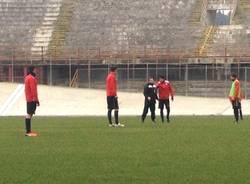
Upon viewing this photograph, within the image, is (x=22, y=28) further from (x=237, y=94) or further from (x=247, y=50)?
(x=237, y=94)

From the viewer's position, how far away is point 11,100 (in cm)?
4972

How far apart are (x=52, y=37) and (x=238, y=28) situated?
13662 mm

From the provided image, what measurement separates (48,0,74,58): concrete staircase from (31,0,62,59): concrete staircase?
0.32 meters

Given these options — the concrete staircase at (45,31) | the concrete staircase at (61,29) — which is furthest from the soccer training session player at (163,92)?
the concrete staircase at (45,31)

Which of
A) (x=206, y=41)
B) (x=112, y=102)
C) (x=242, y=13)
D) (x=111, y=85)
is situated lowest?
(x=112, y=102)

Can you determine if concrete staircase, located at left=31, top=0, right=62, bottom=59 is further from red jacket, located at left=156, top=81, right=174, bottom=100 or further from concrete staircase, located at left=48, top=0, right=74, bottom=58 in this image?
red jacket, located at left=156, top=81, right=174, bottom=100

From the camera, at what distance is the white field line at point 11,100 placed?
47.1 m

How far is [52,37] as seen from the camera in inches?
2418

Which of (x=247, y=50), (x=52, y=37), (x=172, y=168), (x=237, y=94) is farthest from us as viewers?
(x=52, y=37)

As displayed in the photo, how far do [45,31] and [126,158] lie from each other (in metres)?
47.0

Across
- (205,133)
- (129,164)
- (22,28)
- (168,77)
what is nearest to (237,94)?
(205,133)

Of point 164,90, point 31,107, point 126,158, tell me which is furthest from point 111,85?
point 126,158

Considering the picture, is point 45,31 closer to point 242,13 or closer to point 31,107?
point 242,13

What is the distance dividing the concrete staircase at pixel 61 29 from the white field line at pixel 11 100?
674 cm
